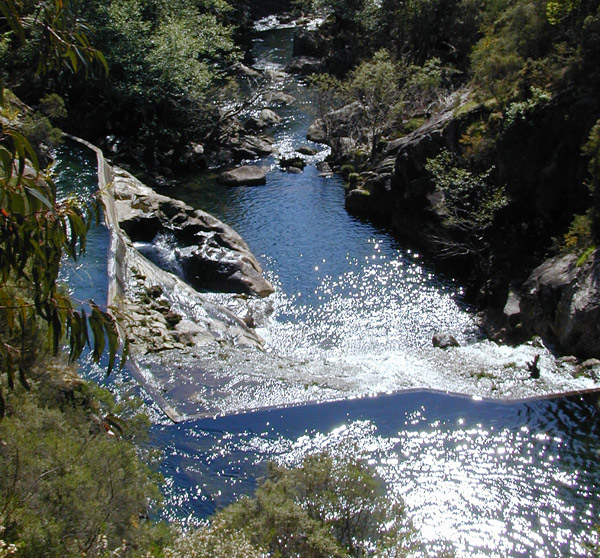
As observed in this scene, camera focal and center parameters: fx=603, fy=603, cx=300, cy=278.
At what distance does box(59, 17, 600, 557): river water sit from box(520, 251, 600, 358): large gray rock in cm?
109

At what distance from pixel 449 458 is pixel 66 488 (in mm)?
9995

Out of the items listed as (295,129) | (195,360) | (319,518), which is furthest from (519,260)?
(295,129)

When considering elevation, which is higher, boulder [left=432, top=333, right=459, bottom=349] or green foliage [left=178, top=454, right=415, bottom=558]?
green foliage [left=178, top=454, right=415, bottom=558]

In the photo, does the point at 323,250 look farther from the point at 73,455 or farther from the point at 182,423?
the point at 73,455

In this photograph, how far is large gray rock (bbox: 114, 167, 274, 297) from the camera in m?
27.0

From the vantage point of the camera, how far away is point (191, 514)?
1291cm

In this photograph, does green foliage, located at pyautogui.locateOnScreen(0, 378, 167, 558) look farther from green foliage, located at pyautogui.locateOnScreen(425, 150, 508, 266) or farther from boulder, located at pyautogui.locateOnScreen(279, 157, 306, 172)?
boulder, located at pyautogui.locateOnScreen(279, 157, 306, 172)

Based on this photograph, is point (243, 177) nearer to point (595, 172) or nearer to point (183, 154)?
point (183, 154)

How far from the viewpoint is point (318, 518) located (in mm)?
10805

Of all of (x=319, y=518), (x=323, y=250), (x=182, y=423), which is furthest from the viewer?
(x=323, y=250)

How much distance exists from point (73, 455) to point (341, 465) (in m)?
5.15

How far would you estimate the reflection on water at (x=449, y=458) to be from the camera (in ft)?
42.7

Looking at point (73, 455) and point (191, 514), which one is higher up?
point (73, 455)

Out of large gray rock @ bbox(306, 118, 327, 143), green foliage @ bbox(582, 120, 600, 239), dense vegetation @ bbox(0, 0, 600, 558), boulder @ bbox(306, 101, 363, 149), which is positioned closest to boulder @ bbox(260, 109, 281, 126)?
dense vegetation @ bbox(0, 0, 600, 558)
